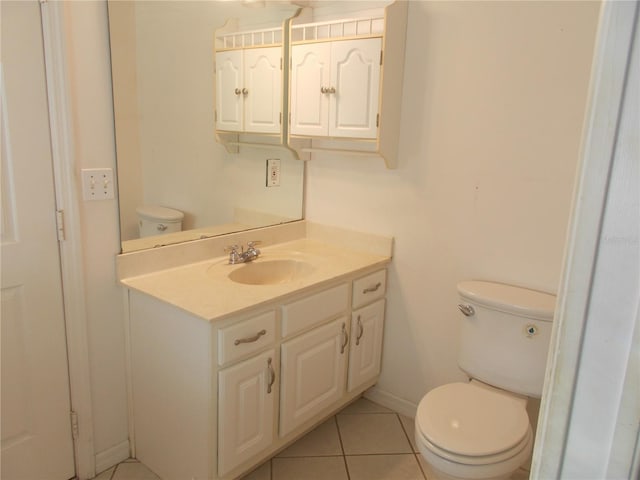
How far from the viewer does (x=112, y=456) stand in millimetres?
2023

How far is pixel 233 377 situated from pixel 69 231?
31.7 inches

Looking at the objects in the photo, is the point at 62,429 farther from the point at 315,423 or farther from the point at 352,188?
the point at 352,188

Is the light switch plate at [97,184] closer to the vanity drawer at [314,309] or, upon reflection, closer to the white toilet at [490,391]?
the vanity drawer at [314,309]

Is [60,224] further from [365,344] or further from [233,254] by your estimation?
[365,344]

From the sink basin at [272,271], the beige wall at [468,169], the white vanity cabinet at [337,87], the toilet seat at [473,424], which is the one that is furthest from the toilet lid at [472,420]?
the white vanity cabinet at [337,87]

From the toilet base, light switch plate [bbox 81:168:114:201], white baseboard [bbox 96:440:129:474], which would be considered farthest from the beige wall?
white baseboard [bbox 96:440:129:474]

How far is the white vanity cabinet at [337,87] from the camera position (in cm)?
213

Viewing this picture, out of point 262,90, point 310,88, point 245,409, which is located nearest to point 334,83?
point 310,88

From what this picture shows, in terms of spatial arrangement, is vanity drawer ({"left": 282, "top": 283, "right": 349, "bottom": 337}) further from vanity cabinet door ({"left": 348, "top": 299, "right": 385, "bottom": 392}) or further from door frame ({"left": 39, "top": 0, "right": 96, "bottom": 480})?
A: door frame ({"left": 39, "top": 0, "right": 96, "bottom": 480})

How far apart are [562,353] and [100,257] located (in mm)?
1764

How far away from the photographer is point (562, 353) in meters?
0.46

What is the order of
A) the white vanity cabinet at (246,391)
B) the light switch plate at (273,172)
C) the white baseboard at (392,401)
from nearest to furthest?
the white vanity cabinet at (246,391) < the white baseboard at (392,401) < the light switch plate at (273,172)

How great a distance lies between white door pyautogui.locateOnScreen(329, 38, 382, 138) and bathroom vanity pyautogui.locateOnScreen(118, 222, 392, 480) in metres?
0.62

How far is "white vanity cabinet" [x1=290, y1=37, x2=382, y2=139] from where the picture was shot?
83.7 inches
